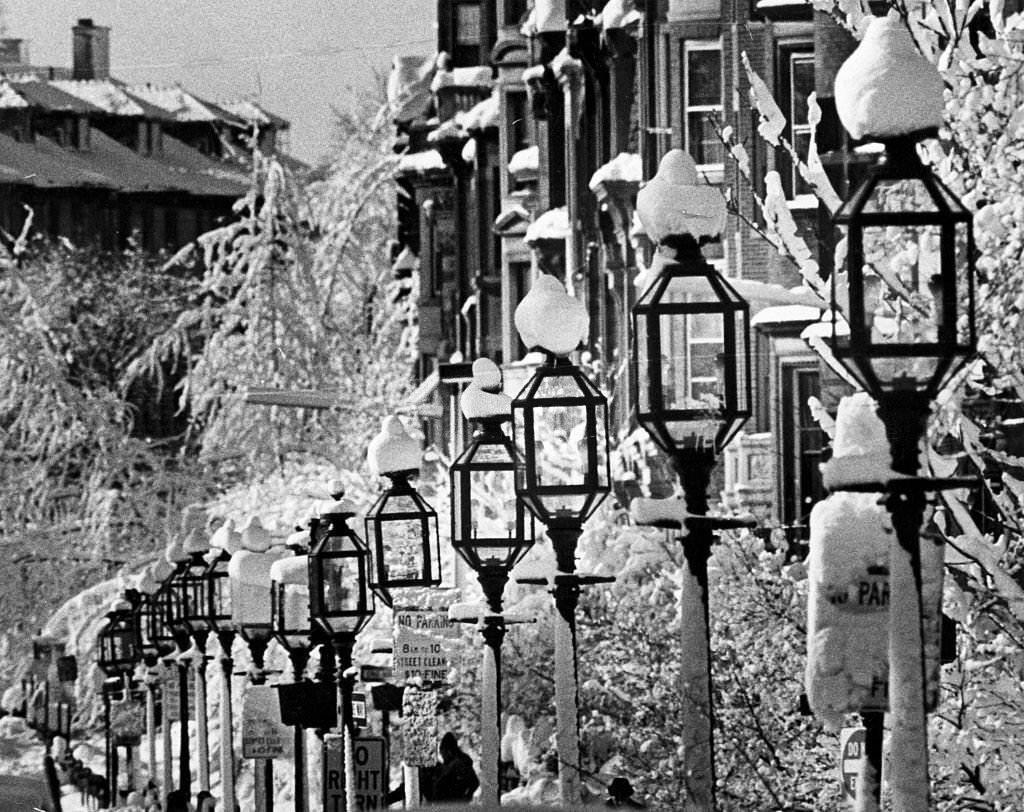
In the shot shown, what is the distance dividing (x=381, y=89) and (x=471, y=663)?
5458 centimetres

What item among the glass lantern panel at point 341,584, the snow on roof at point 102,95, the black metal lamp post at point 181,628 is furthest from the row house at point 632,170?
the snow on roof at point 102,95

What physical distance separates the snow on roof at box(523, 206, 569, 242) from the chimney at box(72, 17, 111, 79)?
4647 inches

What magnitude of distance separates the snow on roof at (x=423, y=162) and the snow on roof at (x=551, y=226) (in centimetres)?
1956

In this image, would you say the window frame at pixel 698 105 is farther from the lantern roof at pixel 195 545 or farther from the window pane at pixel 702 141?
the lantern roof at pixel 195 545

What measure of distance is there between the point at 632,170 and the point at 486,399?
18698 mm

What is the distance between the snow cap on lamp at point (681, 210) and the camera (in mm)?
16453

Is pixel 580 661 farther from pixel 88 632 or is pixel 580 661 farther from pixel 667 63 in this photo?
pixel 88 632

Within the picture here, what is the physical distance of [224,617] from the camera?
37844mm

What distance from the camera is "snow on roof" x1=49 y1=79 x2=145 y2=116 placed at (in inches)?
6353

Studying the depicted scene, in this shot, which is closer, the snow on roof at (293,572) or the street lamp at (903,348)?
the street lamp at (903,348)

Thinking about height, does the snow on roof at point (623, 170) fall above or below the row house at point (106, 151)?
below

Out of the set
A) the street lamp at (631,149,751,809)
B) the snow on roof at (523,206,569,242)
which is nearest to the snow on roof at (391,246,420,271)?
the snow on roof at (523,206,569,242)

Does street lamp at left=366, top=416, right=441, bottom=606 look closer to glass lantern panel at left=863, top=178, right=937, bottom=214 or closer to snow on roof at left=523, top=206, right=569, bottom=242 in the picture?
glass lantern panel at left=863, top=178, right=937, bottom=214

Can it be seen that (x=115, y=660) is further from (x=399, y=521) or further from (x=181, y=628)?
→ (x=399, y=521)
